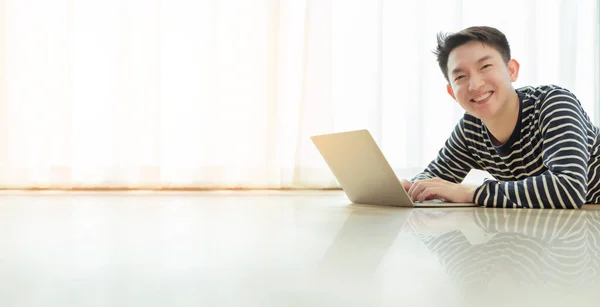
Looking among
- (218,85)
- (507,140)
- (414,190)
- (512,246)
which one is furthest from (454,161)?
(218,85)

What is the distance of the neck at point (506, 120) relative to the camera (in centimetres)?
144

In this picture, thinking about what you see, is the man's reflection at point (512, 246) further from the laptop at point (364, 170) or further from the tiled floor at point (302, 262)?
the laptop at point (364, 170)

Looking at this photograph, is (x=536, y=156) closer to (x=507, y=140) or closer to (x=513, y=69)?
(x=507, y=140)

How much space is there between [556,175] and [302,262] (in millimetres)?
866

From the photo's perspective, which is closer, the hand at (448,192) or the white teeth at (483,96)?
the hand at (448,192)

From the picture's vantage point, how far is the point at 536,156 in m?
1.40

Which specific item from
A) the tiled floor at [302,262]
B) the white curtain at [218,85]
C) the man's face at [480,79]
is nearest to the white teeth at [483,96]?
the man's face at [480,79]

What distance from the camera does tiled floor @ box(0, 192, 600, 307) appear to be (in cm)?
37

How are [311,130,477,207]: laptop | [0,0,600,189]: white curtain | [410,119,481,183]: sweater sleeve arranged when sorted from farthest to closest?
[0,0,600,189]: white curtain, [410,119,481,183]: sweater sleeve, [311,130,477,207]: laptop

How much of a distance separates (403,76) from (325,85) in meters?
0.38

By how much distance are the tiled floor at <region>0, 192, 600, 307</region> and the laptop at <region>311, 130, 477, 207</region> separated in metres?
0.25

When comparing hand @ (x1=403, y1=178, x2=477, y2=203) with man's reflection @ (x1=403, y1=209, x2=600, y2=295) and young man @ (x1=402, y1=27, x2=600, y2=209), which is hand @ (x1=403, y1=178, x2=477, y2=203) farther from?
man's reflection @ (x1=403, y1=209, x2=600, y2=295)

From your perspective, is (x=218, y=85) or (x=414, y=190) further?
(x=218, y=85)

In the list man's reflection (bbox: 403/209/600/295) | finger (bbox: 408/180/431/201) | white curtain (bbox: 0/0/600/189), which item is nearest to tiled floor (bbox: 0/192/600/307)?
man's reflection (bbox: 403/209/600/295)
